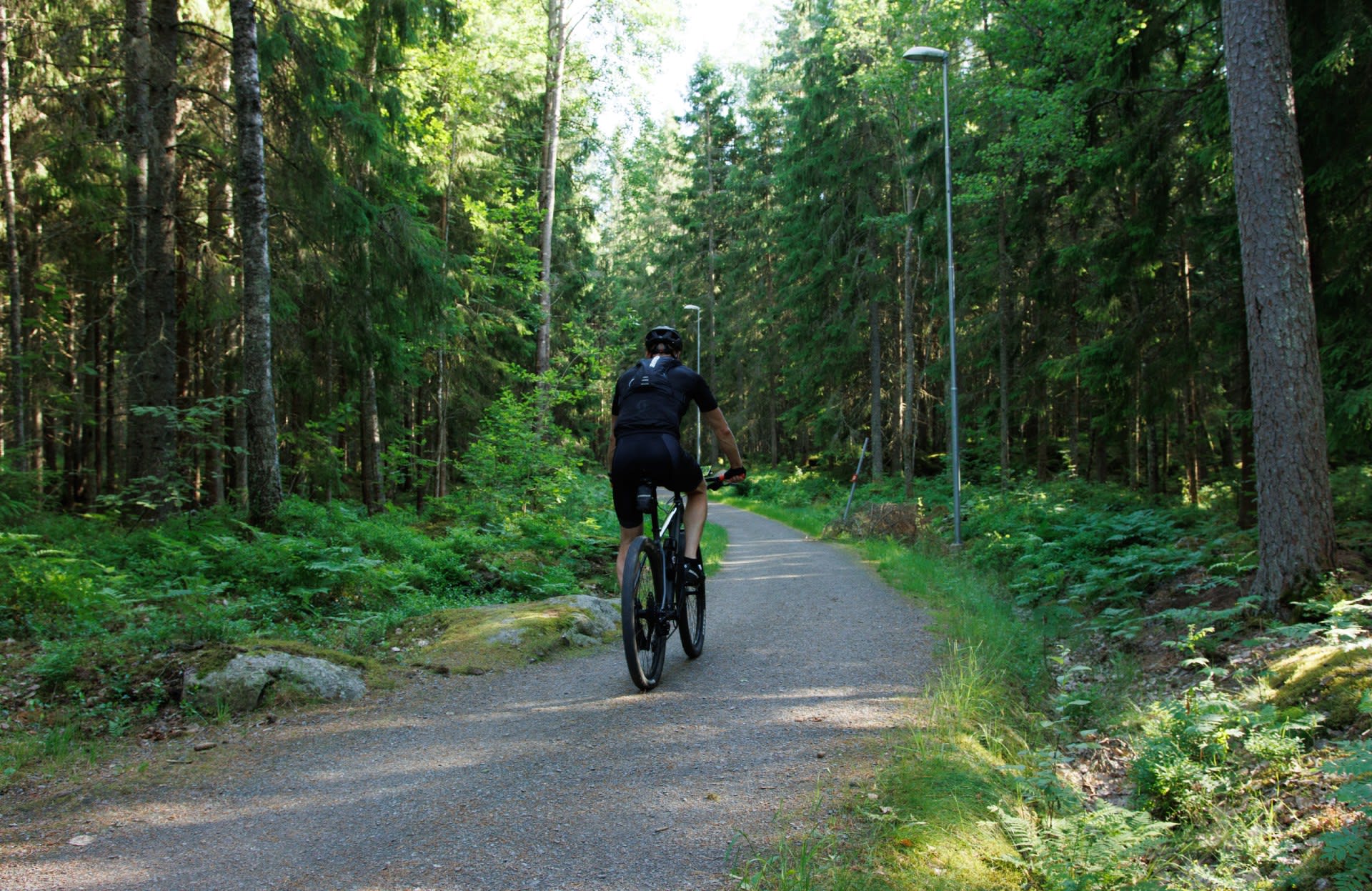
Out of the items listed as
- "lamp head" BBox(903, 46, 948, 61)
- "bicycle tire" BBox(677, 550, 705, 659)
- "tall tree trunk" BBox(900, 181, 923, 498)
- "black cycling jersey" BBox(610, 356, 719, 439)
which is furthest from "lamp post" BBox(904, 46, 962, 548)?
"black cycling jersey" BBox(610, 356, 719, 439)

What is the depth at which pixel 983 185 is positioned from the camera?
1573 centimetres

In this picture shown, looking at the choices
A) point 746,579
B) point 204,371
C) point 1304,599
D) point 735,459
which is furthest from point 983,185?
point 204,371

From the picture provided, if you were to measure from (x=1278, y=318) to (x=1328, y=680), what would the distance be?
3.21 m

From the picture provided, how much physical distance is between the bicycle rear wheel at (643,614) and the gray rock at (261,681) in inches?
69.3

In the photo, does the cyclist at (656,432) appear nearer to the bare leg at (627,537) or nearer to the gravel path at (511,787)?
the bare leg at (627,537)

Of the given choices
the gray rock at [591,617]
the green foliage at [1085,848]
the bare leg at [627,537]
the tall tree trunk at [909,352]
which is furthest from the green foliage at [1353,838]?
the tall tree trunk at [909,352]

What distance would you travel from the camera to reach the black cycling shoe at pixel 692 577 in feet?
17.3

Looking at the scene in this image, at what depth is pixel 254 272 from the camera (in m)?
8.69

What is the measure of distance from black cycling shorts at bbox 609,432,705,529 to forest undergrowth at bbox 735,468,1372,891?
201 cm

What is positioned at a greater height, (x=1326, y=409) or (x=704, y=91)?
(x=704, y=91)

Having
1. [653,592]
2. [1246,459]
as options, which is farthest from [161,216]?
[1246,459]

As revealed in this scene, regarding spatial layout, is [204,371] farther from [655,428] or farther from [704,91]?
[704,91]

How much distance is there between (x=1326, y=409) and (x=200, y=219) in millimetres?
15722

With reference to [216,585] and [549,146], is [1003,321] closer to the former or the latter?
[549,146]
